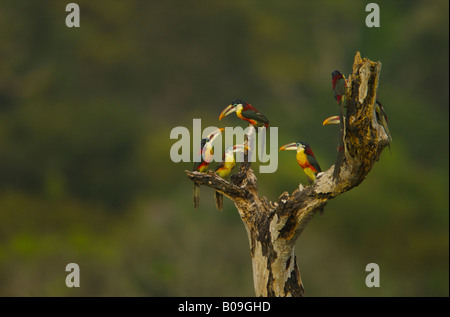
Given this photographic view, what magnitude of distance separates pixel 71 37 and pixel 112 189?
115 inches

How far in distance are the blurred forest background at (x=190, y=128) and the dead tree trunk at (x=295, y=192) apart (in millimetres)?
5061

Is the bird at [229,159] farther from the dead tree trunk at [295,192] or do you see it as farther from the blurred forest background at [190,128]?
the blurred forest background at [190,128]

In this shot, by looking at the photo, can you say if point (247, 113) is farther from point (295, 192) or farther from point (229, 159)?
point (295, 192)

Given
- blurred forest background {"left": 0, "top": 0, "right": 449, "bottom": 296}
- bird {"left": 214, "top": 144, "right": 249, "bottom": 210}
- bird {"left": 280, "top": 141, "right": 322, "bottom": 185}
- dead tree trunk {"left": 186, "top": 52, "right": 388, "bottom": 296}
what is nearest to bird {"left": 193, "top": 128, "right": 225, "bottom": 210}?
bird {"left": 214, "top": 144, "right": 249, "bottom": 210}

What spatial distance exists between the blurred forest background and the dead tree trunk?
5.06 meters

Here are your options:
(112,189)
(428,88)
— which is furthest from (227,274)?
(428,88)

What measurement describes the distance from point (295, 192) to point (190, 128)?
8222mm

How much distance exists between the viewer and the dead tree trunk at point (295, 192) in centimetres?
348

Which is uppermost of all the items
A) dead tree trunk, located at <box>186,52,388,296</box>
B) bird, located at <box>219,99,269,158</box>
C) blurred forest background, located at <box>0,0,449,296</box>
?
blurred forest background, located at <box>0,0,449,296</box>

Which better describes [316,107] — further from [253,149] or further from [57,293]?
[253,149]

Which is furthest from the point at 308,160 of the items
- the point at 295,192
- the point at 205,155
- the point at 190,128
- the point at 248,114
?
the point at 190,128

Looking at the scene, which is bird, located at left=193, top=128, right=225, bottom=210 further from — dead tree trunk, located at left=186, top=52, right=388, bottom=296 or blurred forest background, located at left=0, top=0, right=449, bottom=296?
blurred forest background, located at left=0, top=0, right=449, bottom=296

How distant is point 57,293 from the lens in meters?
9.71

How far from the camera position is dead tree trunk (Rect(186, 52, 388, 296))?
3479 mm
